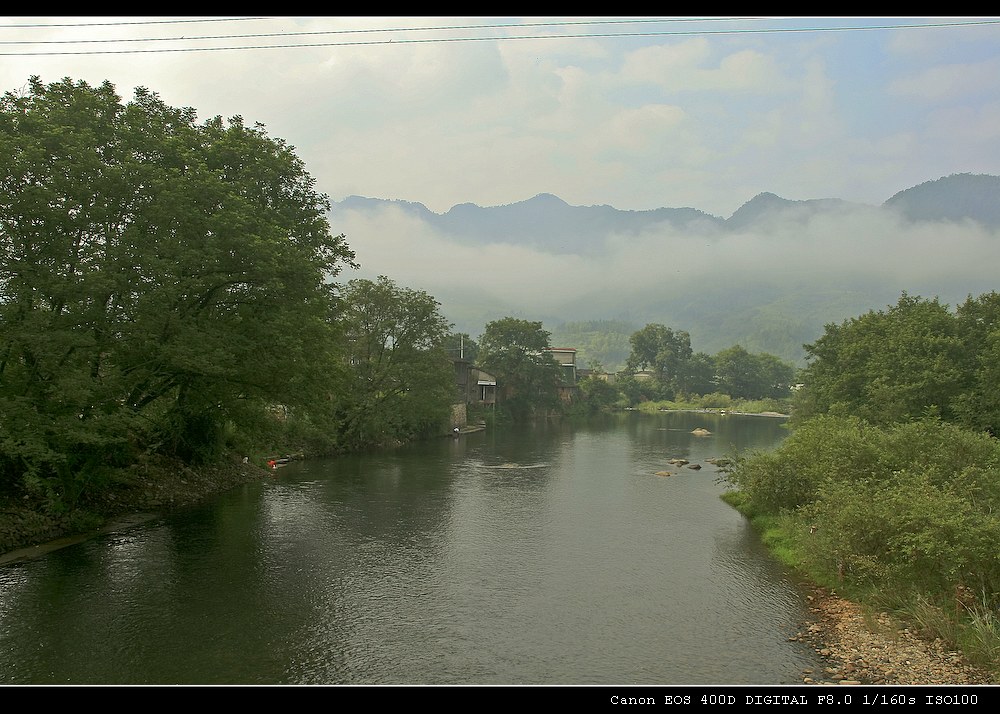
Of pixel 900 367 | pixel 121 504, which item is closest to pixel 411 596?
pixel 121 504

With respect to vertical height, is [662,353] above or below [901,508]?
above

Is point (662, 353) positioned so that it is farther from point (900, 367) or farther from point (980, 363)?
point (980, 363)

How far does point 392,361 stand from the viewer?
51562mm

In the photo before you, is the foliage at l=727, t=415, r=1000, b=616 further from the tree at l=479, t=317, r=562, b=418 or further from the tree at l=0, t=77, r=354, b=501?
the tree at l=479, t=317, r=562, b=418

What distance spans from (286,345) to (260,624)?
12049 mm

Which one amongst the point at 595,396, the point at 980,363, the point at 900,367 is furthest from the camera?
the point at 595,396

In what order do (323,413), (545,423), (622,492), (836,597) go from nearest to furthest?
1. (836,597)
2. (323,413)
3. (622,492)
4. (545,423)

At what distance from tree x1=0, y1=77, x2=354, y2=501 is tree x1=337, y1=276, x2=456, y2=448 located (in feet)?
70.2

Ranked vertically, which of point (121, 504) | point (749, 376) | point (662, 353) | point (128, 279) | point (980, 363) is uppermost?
point (662, 353)

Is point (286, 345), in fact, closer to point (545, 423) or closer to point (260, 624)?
point (260, 624)

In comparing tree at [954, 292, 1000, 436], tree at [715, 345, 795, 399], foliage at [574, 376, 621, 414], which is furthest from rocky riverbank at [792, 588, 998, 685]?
tree at [715, 345, 795, 399]

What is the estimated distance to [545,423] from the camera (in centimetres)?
8338

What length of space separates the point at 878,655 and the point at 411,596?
10.2m
